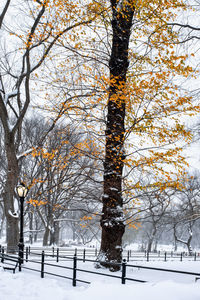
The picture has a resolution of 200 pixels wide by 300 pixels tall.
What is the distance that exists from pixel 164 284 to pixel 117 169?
690 centimetres

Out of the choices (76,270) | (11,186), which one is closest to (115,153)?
(76,270)

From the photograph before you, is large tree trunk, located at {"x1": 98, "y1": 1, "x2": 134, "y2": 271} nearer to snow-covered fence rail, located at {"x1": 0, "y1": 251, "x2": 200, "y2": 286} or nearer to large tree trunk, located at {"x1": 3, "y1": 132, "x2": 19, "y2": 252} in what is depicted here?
snow-covered fence rail, located at {"x1": 0, "y1": 251, "x2": 200, "y2": 286}

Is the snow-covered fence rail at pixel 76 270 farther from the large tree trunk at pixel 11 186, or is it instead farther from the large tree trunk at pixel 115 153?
the large tree trunk at pixel 11 186

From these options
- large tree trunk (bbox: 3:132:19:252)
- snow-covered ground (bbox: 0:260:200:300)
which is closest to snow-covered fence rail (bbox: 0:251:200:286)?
snow-covered ground (bbox: 0:260:200:300)

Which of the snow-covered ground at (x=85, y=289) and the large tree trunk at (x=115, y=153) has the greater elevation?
the large tree trunk at (x=115, y=153)

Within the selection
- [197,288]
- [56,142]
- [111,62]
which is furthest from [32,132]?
[197,288]

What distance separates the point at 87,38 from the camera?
480 inches

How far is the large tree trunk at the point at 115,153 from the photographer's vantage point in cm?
1147

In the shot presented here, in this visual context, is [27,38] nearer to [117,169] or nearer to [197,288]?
[117,169]

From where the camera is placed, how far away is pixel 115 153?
11.6m

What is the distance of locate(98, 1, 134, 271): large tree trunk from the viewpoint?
37.6ft

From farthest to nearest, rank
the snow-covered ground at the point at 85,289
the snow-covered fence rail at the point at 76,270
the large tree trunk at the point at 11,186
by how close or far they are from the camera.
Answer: the large tree trunk at the point at 11,186 < the snow-covered fence rail at the point at 76,270 < the snow-covered ground at the point at 85,289

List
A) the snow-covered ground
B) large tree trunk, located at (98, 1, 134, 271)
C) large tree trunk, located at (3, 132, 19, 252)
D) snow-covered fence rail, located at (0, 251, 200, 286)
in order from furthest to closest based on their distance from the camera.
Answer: large tree trunk, located at (3, 132, 19, 252)
large tree trunk, located at (98, 1, 134, 271)
snow-covered fence rail, located at (0, 251, 200, 286)
the snow-covered ground

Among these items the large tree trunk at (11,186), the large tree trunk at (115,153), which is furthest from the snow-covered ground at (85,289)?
the large tree trunk at (11,186)
